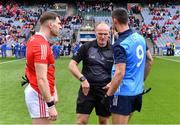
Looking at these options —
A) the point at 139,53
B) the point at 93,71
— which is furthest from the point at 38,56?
the point at 93,71

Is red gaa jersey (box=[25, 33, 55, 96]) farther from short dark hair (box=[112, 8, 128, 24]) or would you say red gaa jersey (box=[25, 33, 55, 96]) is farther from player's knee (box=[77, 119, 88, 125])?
player's knee (box=[77, 119, 88, 125])

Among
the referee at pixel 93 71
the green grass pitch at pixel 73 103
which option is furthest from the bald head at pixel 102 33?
the green grass pitch at pixel 73 103

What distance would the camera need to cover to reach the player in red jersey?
582cm

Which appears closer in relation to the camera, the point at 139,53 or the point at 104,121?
the point at 139,53

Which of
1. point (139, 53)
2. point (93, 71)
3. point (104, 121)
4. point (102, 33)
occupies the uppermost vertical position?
point (102, 33)

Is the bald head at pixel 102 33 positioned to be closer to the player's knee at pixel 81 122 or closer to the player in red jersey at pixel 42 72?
the player's knee at pixel 81 122

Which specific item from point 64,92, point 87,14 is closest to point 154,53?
point 87,14

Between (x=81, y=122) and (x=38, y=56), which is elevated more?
(x=38, y=56)

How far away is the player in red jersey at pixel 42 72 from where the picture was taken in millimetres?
5816

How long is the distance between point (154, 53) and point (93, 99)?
148ft

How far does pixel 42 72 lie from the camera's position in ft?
19.1

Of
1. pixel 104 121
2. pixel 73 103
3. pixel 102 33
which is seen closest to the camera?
pixel 102 33

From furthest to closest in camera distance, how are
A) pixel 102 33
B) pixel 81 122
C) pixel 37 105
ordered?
1. pixel 81 122
2. pixel 102 33
3. pixel 37 105

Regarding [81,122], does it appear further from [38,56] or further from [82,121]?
[38,56]
